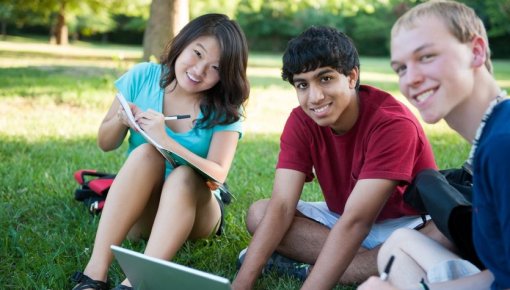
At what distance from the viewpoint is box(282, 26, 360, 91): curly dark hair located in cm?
258

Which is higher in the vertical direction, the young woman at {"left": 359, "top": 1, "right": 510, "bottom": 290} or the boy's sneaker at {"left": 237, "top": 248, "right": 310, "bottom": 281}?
the young woman at {"left": 359, "top": 1, "right": 510, "bottom": 290}

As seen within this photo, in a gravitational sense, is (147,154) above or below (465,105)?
below

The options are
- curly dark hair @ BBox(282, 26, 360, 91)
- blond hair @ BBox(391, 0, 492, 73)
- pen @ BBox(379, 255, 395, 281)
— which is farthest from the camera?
curly dark hair @ BBox(282, 26, 360, 91)

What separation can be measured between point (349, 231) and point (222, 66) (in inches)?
41.9

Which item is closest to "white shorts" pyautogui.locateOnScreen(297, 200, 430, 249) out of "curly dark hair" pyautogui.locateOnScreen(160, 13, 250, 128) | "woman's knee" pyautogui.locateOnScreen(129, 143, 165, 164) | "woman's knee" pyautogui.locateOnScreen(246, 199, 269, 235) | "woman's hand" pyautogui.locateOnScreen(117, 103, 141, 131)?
"woman's knee" pyautogui.locateOnScreen(246, 199, 269, 235)

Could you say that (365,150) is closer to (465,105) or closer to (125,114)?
(465,105)

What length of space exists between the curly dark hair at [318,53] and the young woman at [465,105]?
66cm

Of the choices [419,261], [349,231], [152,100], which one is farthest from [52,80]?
[419,261]

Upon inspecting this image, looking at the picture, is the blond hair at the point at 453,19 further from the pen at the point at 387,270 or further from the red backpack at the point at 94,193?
the red backpack at the point at 94,193

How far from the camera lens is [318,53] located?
258 cm

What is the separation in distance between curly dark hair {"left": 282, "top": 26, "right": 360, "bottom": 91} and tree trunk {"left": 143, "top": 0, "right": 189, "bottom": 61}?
7127 millimetres

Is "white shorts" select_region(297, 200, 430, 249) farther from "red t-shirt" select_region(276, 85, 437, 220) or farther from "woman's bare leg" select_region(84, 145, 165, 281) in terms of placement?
"woman's bare leg" select_region(84, 145, 165, 281)

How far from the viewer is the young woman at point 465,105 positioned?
5.35 feet

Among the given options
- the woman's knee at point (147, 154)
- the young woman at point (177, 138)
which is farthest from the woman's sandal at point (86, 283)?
the woman's knee at point (147, 154)
